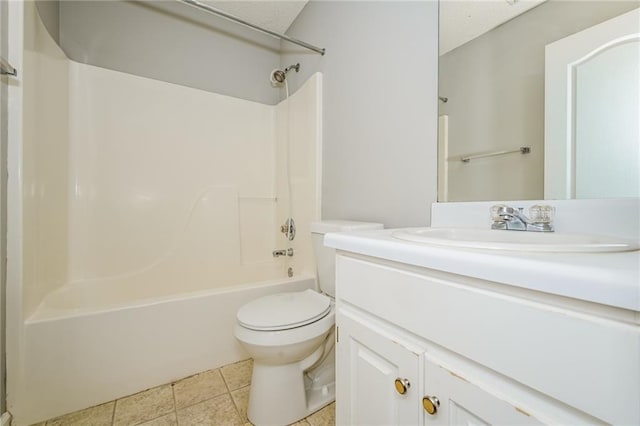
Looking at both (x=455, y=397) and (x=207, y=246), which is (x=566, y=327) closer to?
(x=455, y=397)

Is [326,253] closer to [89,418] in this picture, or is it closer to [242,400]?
[242,400]

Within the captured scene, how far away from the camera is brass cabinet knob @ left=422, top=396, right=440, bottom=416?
0.53 m

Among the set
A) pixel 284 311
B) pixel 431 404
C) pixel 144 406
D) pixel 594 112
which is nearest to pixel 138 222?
pixel 144 406

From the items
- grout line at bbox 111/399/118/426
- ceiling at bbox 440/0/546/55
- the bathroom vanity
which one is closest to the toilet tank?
the bathroom vanity

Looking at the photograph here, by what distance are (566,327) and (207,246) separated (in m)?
1.99

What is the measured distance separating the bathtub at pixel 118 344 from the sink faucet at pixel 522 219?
1115 mm

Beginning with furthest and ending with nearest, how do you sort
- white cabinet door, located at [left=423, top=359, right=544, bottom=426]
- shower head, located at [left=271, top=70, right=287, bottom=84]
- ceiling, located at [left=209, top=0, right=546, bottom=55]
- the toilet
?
shower head, located at [left=271, top=70, right=287, bottom=84]
the toilet
ceiling, located at [left=209, top=0, right=546, bottom=55]
white cabinet door, located at [left=423, top=359, right=544, bottom=426]

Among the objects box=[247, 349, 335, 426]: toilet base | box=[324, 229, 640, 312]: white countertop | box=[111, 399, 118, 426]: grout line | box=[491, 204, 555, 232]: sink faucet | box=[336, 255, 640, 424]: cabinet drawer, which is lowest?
box=[111, 399, 118, 426]: grout line

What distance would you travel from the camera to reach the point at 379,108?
1.32 m

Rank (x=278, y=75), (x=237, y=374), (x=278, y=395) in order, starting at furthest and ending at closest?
(x=278, y=75), (x=237, y=374), (x=278, y=395)

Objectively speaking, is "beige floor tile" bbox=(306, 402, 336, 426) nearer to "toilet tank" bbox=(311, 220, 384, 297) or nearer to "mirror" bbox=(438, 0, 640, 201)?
"toilet tank" bbox=(311, 220, 384, 297)

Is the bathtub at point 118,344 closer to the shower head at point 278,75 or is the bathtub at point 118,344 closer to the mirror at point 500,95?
the mirror at point 500,95

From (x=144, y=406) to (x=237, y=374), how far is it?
1.31 ft

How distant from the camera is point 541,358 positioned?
39cm
